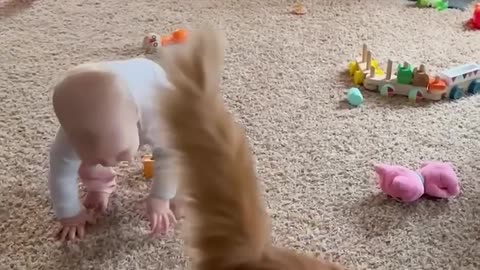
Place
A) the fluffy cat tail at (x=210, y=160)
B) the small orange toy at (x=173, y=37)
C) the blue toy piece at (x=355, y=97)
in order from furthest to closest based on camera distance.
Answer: the small orange toy at (x=173, y=37), the blue toy piece at (x=355, y=97), the fluffy cat tail at (x=210, y=160)

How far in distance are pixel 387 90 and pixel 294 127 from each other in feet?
0.75

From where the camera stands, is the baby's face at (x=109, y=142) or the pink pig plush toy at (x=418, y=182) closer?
the baby's face at (x=109, y=142)

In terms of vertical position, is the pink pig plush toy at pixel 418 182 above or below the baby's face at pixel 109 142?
below

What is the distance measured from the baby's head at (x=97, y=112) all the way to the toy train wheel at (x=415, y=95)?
0.67m

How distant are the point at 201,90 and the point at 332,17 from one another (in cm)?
130

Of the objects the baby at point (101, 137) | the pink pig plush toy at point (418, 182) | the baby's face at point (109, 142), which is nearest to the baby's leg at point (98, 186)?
the baby at point (101, 137)

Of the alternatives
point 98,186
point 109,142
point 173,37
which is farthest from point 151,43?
point 109,142

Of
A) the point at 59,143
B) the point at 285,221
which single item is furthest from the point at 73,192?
the point at 285,221

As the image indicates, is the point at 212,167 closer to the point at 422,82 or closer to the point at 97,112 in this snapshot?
the point at 97,112

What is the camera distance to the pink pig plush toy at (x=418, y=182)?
128 centimetres

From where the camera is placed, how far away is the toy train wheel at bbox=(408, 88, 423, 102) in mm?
1600

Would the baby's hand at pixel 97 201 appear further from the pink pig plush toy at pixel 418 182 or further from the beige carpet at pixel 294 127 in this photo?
the pink pig plush toy at pixel 418 182

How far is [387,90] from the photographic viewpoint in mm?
1611

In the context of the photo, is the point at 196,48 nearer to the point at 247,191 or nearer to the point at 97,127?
the point at 247,191
